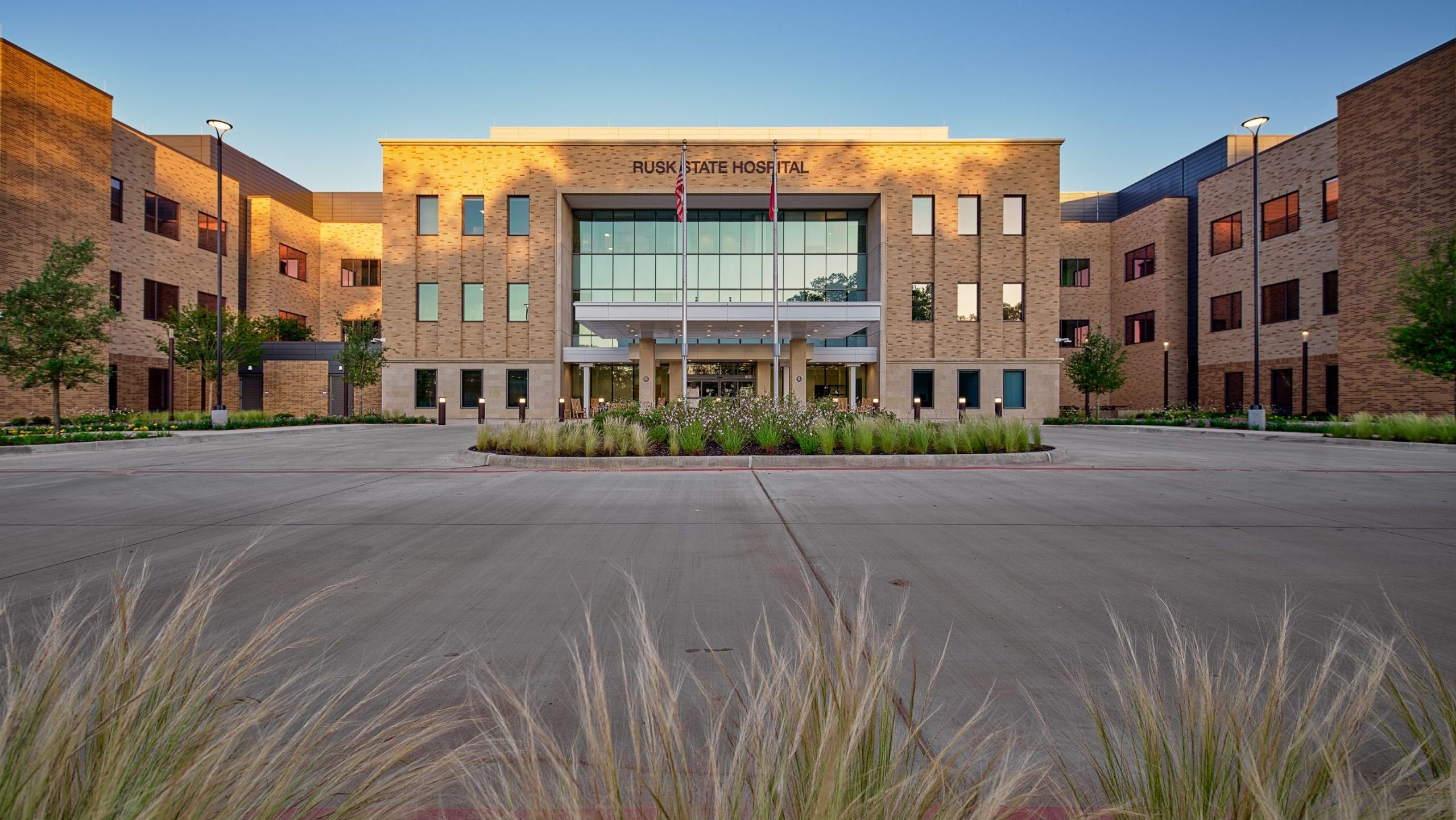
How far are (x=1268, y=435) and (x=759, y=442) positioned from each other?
17402 mm

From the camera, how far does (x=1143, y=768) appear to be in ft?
5.39

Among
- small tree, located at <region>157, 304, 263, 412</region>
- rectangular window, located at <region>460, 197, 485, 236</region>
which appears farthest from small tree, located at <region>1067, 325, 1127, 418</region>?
small tree, located at <region>157, 304, 263, 412</region>

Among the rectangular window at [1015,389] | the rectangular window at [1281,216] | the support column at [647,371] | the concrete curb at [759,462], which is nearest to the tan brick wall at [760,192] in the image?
the rectangular window at [1015,389]

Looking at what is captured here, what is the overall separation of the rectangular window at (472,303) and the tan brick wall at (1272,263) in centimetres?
3764

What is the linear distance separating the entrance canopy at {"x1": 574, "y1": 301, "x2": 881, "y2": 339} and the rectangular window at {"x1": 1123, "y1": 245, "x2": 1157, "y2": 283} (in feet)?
73.6

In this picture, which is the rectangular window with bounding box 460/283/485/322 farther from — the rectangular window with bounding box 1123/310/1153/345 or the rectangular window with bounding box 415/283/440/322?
the rectangular window with bounding box 1123/310/1153/345

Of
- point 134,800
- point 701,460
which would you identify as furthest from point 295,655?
point 701,460

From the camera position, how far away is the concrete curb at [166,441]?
A: 15.4 m

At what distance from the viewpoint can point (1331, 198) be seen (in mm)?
29344

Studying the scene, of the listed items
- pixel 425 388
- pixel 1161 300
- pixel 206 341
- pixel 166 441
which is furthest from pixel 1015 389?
pixel 206 341

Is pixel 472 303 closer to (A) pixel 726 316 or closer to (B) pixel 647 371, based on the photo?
(B) pixel 647 371

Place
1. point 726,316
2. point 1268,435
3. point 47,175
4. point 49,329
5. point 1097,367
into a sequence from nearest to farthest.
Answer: point 49,329 → point 1268,435 → point 47,175 → point 726,316 → point 1097,367

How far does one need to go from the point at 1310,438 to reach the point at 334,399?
1808 inches

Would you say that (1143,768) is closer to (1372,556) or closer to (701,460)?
(1372,556)
